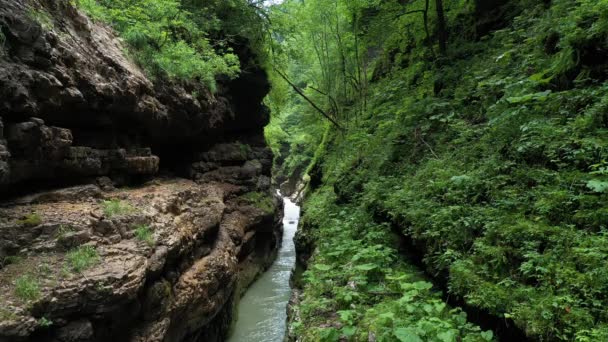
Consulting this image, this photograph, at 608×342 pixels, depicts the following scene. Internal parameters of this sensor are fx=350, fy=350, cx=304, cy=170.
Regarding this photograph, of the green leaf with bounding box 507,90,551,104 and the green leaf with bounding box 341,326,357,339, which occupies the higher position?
the green leaf with bounding box 507,90,551,104

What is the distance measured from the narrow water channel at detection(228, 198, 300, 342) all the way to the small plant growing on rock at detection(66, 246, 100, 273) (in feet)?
19.0

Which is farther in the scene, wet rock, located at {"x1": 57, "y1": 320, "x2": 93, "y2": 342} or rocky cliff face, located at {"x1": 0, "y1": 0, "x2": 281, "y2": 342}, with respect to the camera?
rocky cliff face, located at {"x1": 0, "y1": 0, "x2": 281, "y2": 342}

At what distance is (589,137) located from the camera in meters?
4.39

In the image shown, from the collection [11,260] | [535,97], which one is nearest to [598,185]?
[535,97]

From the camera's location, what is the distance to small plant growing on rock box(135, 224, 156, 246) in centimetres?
634

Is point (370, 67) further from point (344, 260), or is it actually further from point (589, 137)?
point (589, 137)

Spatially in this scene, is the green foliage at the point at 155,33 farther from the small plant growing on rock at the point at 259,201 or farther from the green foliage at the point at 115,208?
the small plant growing on rock at the point at 259,201

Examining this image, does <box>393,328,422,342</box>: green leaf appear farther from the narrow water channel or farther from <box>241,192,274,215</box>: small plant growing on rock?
<box>241,192,274,215</box>: small plant growing on rock

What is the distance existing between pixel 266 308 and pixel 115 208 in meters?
6.93

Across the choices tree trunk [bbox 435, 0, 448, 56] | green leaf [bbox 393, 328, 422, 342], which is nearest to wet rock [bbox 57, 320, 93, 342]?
green leaf [bbox 393, 328, 422, 342]

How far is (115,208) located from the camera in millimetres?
6473

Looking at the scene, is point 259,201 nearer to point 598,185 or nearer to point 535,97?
point 535,97

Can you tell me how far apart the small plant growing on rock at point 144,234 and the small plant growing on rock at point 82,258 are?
852 mm

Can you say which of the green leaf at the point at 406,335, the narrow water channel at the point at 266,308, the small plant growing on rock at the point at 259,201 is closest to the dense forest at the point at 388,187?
the green leaf at the point at 406,335
